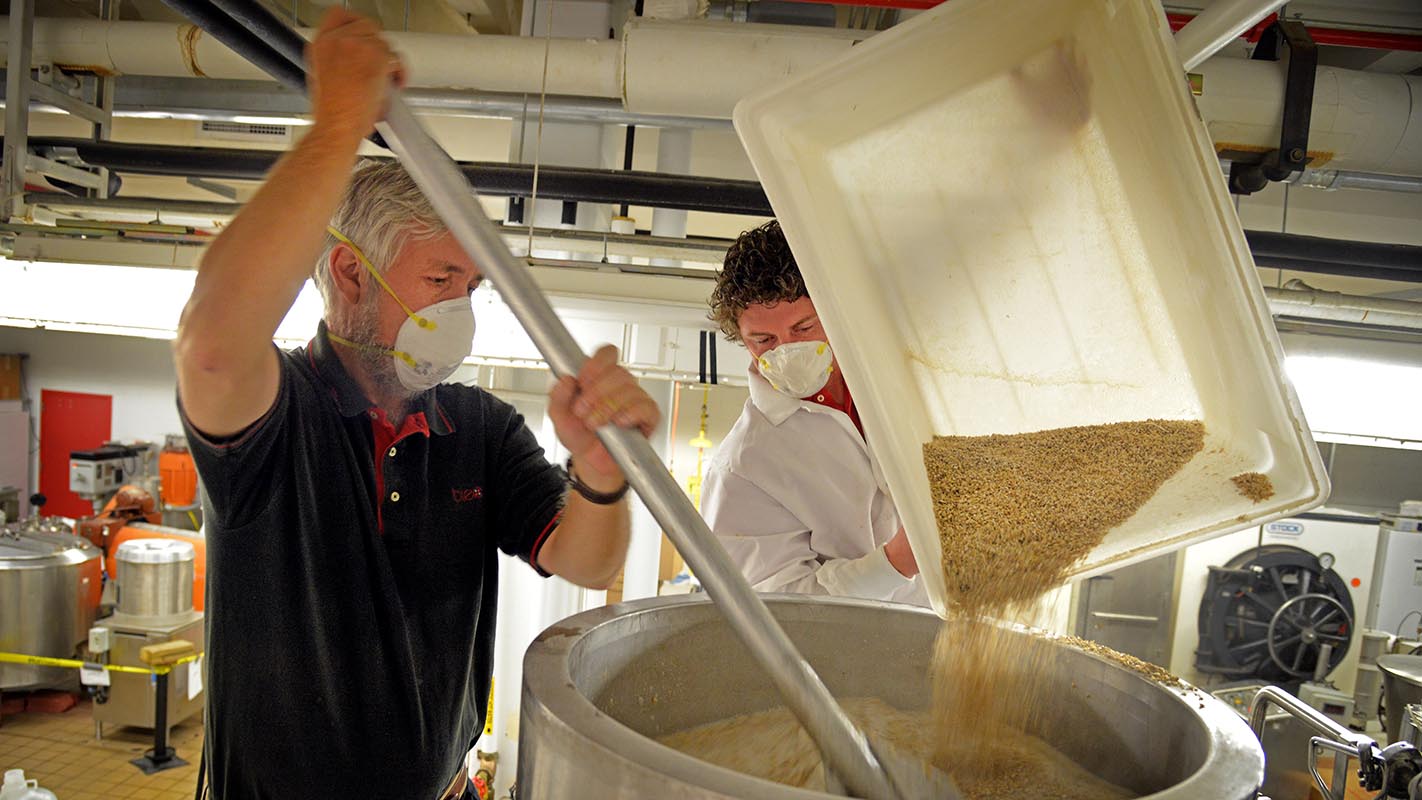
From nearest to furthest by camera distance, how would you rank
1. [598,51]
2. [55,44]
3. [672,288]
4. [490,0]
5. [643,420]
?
[643,420] < [598,51] < [55,44] < [672,288] < [490,0]

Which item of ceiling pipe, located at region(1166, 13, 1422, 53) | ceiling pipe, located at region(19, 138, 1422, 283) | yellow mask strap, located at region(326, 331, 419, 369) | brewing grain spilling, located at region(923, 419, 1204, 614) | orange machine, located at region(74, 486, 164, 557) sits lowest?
orange machine, located at region(74, 486, 164, 557)

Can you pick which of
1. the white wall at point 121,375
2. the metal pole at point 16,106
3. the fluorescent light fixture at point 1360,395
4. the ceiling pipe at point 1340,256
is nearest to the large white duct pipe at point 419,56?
the metal pole at point 16,106

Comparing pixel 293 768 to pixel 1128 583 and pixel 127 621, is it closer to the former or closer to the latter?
pixel 127 621

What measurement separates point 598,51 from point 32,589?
4.56m

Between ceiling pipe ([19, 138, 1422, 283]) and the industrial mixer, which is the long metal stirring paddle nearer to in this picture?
ceiling pipe ([19, 138, 1422, 283])

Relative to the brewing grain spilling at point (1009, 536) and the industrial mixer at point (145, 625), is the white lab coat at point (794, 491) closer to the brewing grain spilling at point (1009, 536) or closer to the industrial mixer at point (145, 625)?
the brewing grain spilling at point (1009, 536)

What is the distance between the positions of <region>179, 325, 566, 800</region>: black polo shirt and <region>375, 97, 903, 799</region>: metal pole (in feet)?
1.79

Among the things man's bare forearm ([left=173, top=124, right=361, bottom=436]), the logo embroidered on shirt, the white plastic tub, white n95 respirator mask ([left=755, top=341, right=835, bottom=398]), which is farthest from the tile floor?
the white plastic tub

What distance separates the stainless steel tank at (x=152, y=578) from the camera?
4.48 metres

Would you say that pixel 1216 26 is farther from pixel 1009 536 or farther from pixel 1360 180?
pixel 1360 180

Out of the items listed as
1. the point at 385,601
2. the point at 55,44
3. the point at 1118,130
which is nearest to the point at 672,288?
the point at 385,601

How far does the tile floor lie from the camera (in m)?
4.17

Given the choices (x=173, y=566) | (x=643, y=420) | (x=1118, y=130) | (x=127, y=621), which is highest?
(x=1118, y=130)

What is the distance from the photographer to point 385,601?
1.30 m
